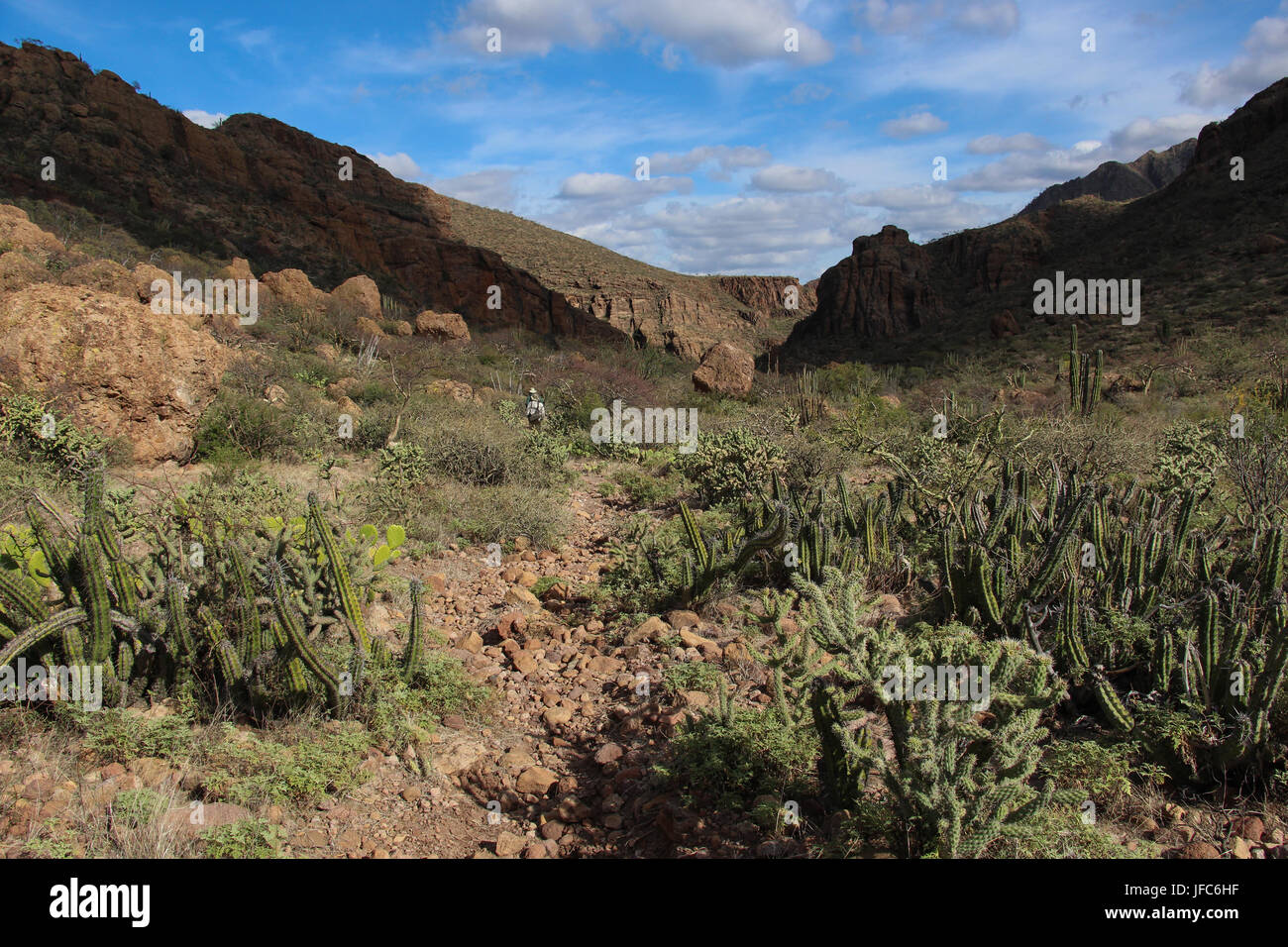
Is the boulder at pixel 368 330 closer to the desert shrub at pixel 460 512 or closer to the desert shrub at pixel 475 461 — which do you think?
the desert shrub at pixel 475 461

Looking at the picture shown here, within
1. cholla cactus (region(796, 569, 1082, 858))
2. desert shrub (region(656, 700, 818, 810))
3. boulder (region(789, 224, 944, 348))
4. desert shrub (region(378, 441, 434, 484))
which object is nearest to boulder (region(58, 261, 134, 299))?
desert shrub (region(378, 441, 434, 484))

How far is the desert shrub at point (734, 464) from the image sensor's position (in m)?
7.69

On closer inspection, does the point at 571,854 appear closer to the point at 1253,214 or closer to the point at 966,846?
the point at 966,846

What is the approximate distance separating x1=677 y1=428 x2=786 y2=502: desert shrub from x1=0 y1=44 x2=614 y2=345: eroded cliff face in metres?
21.4

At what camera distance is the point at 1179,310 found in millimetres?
21484

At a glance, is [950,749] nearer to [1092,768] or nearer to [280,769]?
[1092,768]

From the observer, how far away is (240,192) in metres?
30.2

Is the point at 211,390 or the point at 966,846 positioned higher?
the point at 211,390

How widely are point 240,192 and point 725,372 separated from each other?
25.3 meters

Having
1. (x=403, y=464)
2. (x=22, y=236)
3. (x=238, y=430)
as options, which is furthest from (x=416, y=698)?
(x=22, y=236)

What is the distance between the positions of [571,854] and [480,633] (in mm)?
2302

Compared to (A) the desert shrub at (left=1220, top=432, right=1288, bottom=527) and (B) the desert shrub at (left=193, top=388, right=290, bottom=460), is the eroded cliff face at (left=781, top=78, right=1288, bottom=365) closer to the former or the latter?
(A) the desert shrub at (left=1220, top=432, right=1288, bottom=527)

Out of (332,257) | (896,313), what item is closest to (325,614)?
(332,257)

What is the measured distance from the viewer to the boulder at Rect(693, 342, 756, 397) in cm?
1562
